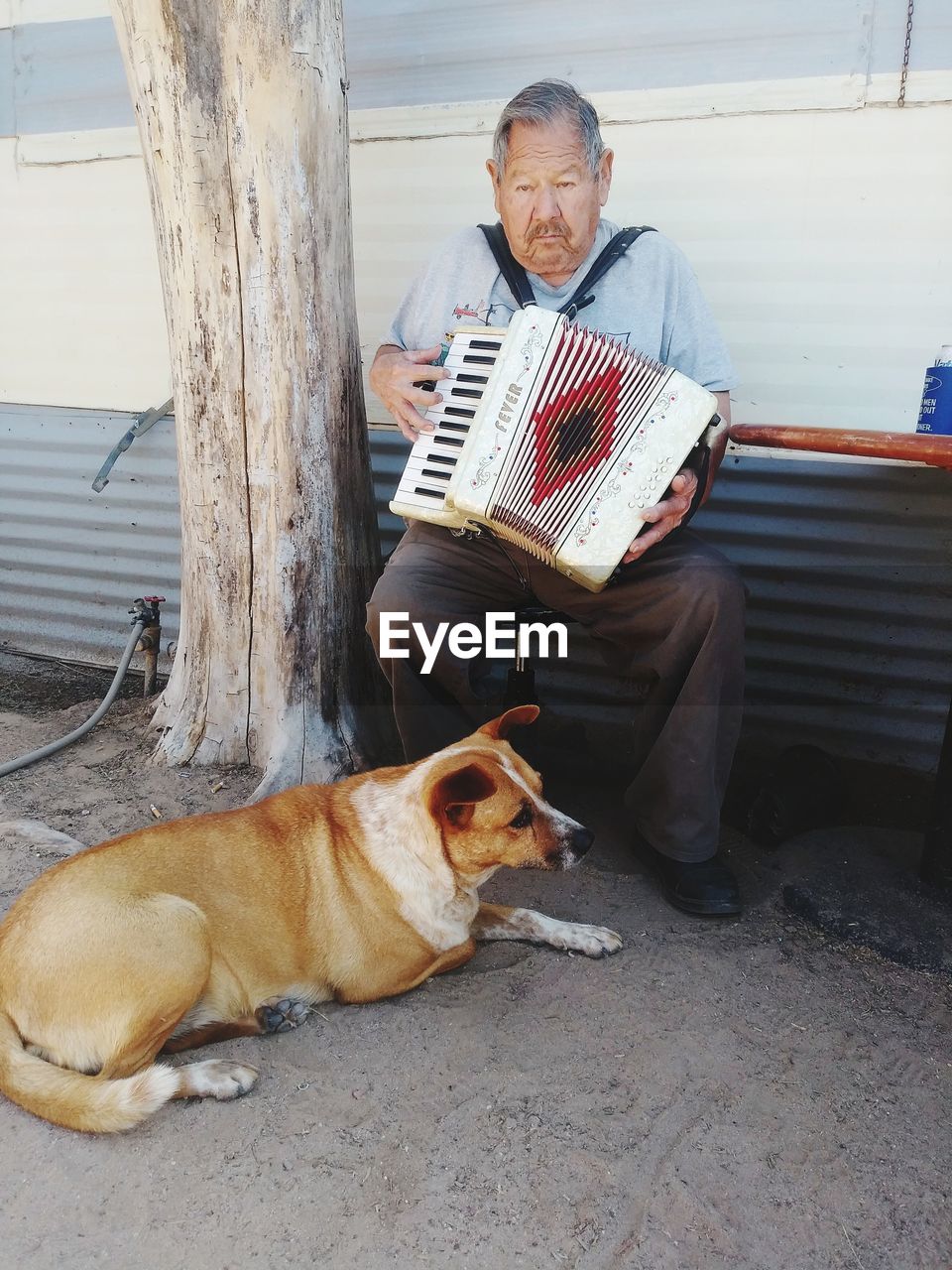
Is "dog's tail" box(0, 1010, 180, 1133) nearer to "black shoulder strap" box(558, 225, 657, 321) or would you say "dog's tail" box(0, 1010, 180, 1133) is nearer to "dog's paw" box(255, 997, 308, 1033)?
"dog's paw" box(255, 997, 308, 1033)

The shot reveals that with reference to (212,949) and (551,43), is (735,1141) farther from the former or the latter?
(551,43)

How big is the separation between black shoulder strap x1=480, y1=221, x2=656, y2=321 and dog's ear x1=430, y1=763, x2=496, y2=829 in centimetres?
165

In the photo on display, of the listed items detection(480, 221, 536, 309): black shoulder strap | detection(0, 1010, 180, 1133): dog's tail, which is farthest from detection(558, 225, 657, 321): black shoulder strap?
detection(0, 1010, 180, 1133): dog's tail

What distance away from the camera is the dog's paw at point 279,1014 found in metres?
2.44

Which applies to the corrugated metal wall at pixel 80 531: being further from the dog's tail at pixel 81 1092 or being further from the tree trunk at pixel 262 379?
the dog's tail at pixel 81 1092

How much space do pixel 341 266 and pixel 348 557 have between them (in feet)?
3.28

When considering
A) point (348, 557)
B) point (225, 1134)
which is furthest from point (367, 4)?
point (225, 1134)

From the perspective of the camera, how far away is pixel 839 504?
3928 mm

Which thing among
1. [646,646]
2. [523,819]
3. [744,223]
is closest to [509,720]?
[523,819]

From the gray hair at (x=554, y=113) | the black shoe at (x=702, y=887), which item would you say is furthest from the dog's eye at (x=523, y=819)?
the gray hair at (x=554, y=113)

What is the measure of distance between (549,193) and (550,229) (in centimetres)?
11

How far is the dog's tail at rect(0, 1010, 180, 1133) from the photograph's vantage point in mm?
2033

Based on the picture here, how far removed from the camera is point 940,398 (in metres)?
2.78

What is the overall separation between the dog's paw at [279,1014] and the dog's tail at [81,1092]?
1.19 ft
